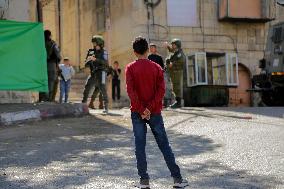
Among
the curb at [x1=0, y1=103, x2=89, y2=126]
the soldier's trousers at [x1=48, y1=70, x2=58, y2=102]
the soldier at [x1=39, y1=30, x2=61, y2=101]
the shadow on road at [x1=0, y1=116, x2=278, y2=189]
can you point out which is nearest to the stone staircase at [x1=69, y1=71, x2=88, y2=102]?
the soldier's trousers at [x1=48, y1=70, x2=58, y2=102]

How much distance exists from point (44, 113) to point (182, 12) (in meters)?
10.4

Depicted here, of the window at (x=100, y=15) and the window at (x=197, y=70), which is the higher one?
the window at (x=100, y=15)

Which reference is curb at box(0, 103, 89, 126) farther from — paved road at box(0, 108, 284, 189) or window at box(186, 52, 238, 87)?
window at box(186, 52, 238, 87)

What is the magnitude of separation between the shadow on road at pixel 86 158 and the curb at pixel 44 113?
0.47 metres

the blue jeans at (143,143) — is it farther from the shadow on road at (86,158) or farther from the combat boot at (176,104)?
the combat boot at (176,104)

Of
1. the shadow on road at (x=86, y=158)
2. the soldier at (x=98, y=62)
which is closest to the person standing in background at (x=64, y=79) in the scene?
the soldier at (x=98, y=62)

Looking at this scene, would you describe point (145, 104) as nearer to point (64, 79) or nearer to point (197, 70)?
point (64, 79)

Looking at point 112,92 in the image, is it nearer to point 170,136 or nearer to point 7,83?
point 7,83

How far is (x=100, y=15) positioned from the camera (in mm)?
20797

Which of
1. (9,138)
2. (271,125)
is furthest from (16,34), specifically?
(271,125)

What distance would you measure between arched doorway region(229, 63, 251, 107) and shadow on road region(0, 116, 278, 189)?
1136 centimetres

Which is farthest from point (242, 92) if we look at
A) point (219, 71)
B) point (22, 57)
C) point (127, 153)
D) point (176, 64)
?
point (127, 153)

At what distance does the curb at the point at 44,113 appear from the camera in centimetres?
952

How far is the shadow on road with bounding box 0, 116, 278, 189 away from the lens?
488 centimetres
